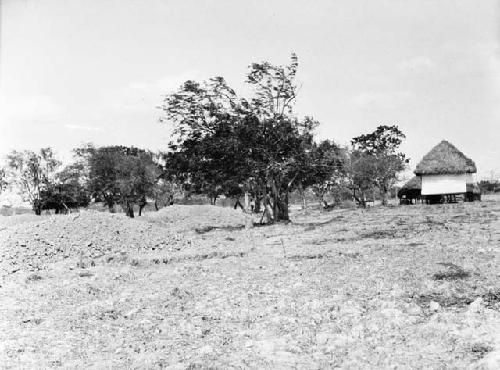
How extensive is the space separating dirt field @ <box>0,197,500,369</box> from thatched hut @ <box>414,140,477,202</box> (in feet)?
75.5

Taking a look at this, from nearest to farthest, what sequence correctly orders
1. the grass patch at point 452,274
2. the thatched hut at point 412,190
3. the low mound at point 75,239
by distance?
the grass patch at point 452,274, the low mound at point 75,239, the thatched hut at point 412,190

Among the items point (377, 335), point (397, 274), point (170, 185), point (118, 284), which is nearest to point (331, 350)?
point (377, 335)

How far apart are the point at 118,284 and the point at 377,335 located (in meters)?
5.73

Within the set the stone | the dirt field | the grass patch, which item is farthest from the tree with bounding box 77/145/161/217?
the stone

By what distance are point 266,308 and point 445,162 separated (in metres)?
31.8

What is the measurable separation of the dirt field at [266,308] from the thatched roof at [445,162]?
22.9m

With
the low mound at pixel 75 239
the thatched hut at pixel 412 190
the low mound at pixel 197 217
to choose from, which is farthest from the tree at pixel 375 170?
the low mound at pixel 75 239

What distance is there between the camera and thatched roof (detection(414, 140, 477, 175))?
34062mm

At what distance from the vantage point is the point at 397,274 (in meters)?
7.76

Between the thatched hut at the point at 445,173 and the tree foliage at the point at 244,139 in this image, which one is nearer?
the tree foliage at the point at 244,139

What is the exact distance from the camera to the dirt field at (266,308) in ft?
15.5

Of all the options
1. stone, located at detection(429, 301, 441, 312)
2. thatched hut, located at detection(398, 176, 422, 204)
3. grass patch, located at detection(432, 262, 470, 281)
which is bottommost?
stone, located at detection(429, 301, 441, 312)

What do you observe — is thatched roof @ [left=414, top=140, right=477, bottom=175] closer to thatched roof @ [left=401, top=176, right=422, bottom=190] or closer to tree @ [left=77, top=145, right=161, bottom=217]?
thatched roof @ [left=401, top=176, right=422, bottom=190]

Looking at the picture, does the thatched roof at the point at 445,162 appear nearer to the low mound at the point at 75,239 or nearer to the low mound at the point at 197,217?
the low mound at the point at 197,217
